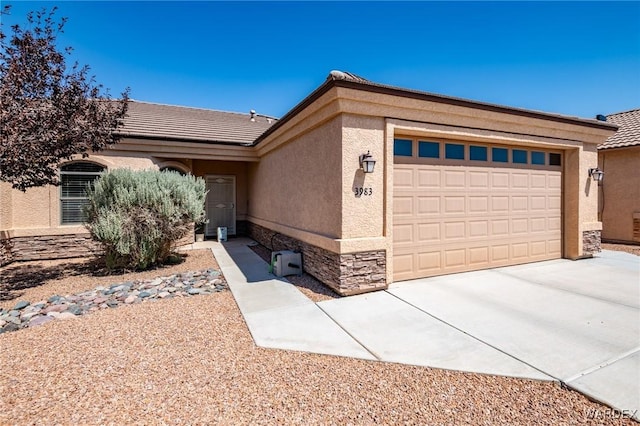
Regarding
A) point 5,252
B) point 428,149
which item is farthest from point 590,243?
point 5,252

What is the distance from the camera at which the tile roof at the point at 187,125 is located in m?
10.5

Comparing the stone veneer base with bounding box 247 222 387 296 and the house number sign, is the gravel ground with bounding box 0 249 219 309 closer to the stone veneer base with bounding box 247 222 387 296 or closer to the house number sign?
the stone veneer base with bounding box 247 222 387 296

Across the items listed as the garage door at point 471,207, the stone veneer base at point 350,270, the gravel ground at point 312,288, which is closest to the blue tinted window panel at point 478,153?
the garage door at point 471,207

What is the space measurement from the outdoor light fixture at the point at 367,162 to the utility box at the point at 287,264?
2719 mm

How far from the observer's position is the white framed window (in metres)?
9.10

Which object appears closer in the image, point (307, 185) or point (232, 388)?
point (232, 388)

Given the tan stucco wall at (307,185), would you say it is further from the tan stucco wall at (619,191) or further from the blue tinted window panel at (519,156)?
the tan stucco wall at (619,191)

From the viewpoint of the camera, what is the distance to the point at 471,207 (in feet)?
22.3

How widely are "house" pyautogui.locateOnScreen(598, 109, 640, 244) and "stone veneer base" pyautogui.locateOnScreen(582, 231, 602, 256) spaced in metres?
4.50

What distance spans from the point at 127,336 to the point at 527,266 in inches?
346

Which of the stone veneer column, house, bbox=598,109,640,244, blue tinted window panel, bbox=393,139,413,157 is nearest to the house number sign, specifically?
blue tinted window panel, bbox=393,139,413,157

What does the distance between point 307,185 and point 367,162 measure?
6.41ft

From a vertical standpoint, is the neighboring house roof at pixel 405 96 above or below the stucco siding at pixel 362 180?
above

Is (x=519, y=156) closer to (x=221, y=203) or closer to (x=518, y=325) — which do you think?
(x=518, y=325)
